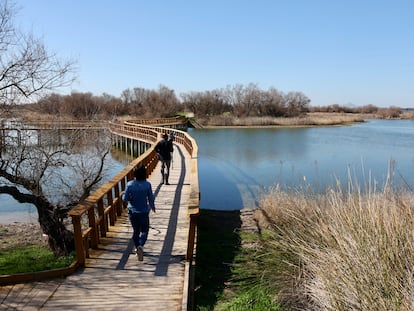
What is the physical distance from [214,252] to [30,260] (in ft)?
15.4

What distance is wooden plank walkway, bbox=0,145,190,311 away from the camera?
4535 millimetres

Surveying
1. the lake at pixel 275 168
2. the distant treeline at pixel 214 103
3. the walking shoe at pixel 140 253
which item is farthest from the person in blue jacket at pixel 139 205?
the distant treeline at pixel 214 103

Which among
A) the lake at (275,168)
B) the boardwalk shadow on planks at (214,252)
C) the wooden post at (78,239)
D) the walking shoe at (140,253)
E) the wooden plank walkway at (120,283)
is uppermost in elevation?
the wooden post at (78,239)

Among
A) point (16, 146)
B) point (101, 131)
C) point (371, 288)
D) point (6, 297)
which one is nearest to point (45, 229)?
point (16, 146)

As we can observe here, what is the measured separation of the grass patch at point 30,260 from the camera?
8016 mm

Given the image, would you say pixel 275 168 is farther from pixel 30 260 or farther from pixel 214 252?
pixel 30 260

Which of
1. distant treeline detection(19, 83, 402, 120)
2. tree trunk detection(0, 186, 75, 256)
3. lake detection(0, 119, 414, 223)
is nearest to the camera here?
tree trunk detection(0, 186, 75, 256)

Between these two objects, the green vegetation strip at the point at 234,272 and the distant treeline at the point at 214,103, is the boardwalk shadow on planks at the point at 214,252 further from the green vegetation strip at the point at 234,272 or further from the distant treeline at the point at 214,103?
the distant treeline at the point at 214,103

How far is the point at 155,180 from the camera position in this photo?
12.3 m

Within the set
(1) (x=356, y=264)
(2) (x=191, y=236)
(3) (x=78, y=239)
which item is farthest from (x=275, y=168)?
(1) (x=356, y=264)

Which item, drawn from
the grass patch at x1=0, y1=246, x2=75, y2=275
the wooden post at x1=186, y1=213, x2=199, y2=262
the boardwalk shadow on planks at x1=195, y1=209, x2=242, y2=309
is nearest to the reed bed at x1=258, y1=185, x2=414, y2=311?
the boardwalk shadow on planks at x1=195, y1=209, x2=242, y2=309

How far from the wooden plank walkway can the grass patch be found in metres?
2.06

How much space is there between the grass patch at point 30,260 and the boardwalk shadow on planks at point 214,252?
301cm

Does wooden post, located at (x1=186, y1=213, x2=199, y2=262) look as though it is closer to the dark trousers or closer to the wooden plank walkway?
the wooden plank walkway
